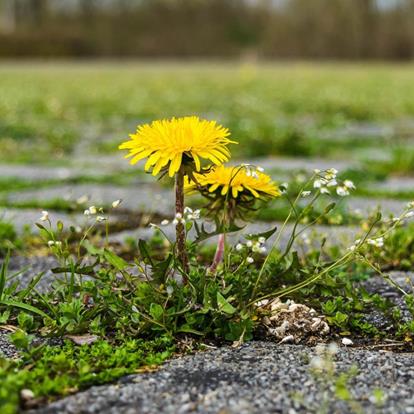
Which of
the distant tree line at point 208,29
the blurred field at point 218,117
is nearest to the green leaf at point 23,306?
the blurred field at point 218,117

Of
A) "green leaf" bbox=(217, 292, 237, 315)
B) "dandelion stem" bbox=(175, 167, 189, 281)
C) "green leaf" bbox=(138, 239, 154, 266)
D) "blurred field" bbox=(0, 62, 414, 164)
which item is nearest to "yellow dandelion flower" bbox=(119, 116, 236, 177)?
"dandelion stem" bbox=(175, 167, 189, 281)

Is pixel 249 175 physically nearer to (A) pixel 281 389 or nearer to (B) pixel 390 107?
(A) pixel 281 389

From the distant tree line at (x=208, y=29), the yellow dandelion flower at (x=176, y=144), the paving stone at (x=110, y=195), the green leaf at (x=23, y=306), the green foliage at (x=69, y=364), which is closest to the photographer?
the green foliage at (x=69, y=364)

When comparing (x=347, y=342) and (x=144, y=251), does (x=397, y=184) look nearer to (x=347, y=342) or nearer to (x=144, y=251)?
(x=347, y=342)

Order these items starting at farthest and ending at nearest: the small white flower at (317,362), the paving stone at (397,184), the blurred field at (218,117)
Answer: the blurred field at (218,117)
the paving stone at (397,184)
the small white flower at (317,362)

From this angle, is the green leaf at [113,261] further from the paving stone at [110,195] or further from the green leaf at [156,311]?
the paving stone at [110,195]

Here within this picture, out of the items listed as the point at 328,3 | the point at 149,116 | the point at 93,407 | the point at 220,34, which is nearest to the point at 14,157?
the point at 149,116

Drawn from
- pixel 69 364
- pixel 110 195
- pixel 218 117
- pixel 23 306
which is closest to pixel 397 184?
pixel 110 195

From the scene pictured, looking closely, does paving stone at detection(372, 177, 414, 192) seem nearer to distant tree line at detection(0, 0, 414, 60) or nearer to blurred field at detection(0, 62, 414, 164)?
blurred field at detection(0, 62, 414, 164)
